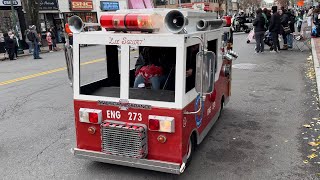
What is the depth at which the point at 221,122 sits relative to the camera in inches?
261

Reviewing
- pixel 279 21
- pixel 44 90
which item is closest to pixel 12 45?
pixel 44 90

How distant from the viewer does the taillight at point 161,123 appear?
13.2ft

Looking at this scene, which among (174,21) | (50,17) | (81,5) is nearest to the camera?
(174,21)

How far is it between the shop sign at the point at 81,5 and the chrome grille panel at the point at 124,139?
98.7 ft

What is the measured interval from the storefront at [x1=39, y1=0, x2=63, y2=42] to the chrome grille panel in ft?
88.0

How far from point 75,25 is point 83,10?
30928mm

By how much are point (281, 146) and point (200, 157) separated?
1.39 meters

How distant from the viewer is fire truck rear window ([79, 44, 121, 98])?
14.5ft

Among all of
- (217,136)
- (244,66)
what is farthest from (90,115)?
(244,66)

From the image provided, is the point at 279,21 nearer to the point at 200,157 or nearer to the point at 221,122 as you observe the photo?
the point at 221,122

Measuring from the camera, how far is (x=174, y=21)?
3748 millimetres

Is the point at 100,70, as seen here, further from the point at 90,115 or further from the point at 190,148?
the point at 190,148

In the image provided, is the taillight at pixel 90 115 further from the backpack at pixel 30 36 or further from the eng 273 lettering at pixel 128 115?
the backpack at pixel 30 36

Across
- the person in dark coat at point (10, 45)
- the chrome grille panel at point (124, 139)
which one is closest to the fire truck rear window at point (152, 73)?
the chrome grille panel at point (124, 139)
